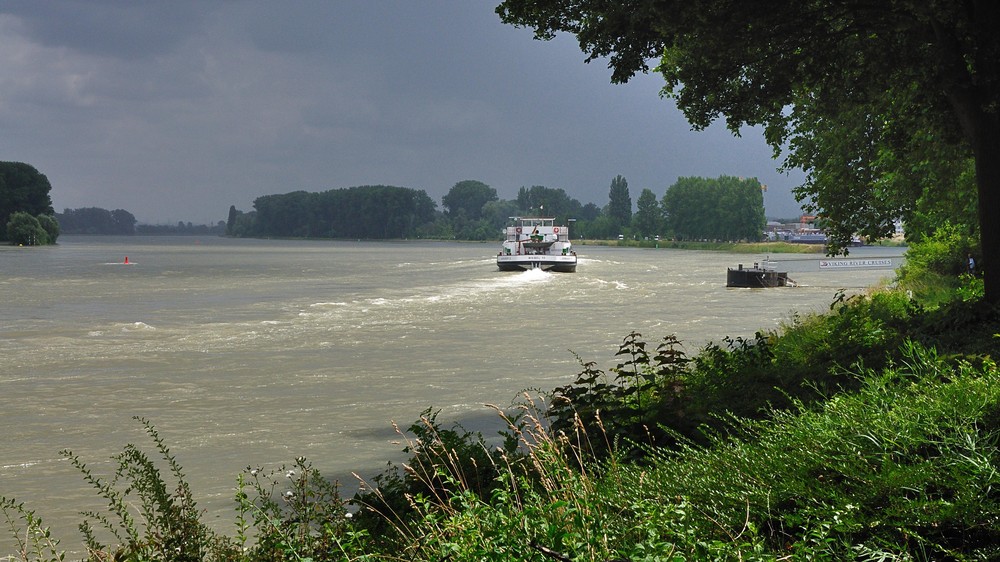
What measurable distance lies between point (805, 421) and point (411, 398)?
10.6 m

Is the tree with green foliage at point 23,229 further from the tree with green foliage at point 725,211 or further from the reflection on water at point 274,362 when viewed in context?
the tree with green foliage at point 725,211

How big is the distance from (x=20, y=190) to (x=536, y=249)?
9644 centimetres

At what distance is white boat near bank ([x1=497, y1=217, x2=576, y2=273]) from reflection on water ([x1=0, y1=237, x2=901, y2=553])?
1236 inches

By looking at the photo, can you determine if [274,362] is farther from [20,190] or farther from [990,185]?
[20,190]

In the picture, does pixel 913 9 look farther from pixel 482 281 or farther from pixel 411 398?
pixel 482 281

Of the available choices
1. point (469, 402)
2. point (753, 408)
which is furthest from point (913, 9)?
point (469, 402)

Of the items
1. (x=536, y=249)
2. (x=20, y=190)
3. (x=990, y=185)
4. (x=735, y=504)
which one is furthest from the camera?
(x=20, y=190)

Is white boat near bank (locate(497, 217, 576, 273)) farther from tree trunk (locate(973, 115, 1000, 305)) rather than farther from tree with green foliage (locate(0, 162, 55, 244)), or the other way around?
tree with green foliage (locate(0, 162, 55, 244))

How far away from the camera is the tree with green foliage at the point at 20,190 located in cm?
14012

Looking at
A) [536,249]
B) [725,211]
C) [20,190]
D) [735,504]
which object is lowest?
[536,249]

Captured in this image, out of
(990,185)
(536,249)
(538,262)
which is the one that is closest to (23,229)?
(536,249)

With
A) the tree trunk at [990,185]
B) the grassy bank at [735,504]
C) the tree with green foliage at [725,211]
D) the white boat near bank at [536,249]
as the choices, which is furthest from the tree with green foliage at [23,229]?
the grassy bank at [735,504]

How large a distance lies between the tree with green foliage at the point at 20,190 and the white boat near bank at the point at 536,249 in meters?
90.5

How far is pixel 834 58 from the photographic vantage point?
13.9 meters
